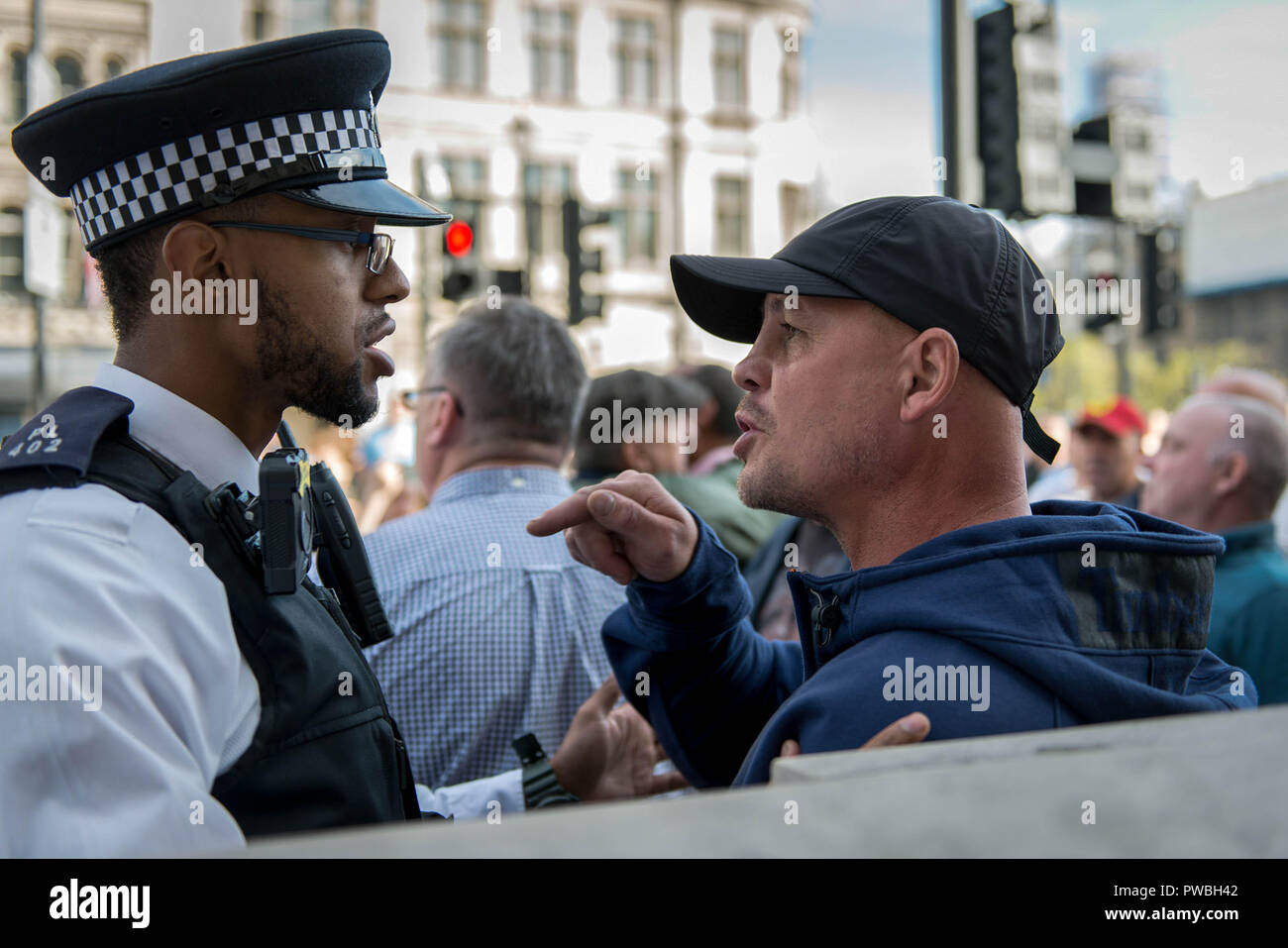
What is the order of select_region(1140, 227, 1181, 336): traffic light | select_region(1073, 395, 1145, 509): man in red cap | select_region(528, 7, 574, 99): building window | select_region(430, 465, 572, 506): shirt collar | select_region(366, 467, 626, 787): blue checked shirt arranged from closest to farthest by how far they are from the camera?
select_region(366, 467, 626, 787): blue checked shirt
select_region(430, 465, 572, 506): shirt collar
select_region(1073, 395, 1145, 509): man in red cap
select_region(1140, 227, 1181, 336): traffic light
select_region(528, 7, 574, 99): building window

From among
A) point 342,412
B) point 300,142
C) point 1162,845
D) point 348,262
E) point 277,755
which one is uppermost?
point 300,142

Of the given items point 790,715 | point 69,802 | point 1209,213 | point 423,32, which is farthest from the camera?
point 1209,213

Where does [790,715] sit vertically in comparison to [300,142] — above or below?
below

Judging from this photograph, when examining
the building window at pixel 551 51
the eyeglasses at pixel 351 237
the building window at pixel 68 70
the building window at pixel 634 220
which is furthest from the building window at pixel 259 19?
the eyeglasses at pixel 351 237

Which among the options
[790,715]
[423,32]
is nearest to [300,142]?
[790,715]

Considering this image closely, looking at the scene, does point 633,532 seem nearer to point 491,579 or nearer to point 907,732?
point 907,732

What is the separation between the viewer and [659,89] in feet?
101

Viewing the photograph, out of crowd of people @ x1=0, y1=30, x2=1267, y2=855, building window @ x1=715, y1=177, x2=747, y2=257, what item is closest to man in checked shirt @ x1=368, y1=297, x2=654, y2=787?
crowd of people @ x1=0, y1=30, x2=1267, y2=855

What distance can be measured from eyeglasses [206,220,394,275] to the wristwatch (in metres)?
1.12

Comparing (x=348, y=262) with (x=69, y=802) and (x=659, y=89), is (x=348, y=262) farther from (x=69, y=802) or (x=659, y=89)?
(x=659, y=89)

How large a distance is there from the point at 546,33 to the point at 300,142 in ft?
98.8

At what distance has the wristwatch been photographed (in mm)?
2447

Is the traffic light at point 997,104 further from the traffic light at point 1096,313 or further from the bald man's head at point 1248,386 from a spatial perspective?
the traffic light at point 1096,313

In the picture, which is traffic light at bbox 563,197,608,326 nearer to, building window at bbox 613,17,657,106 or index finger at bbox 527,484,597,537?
index finger at bbox 527,484,597,537
